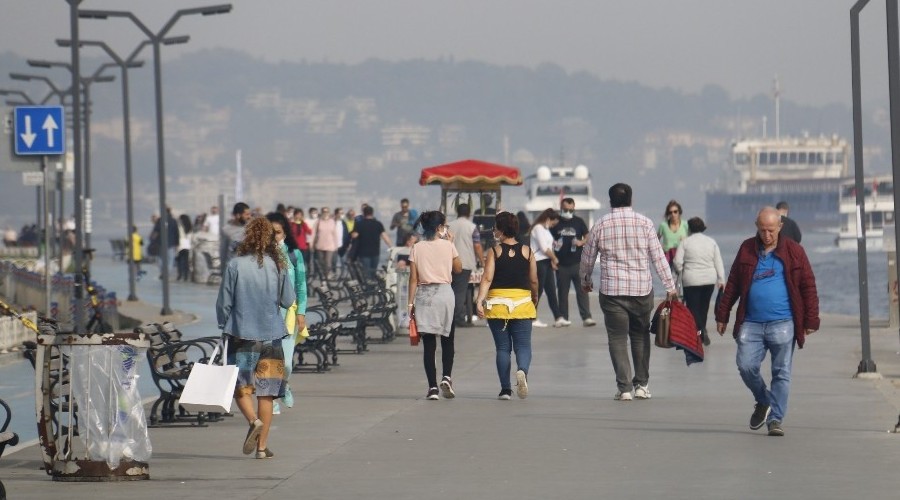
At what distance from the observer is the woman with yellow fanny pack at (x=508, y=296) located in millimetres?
15109

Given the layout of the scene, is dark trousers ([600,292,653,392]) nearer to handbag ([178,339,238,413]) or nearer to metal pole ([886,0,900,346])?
metal pole ([886,0,900,346])

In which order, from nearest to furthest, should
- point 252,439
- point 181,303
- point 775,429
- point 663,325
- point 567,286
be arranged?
point 252,439 < point 775,429 < point 663,325 < point 567,286 < point 181,303

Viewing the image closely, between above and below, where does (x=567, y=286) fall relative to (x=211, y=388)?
above

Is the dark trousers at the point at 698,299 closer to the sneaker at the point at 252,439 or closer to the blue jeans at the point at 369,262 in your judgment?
the sneaker at the point at 252,439

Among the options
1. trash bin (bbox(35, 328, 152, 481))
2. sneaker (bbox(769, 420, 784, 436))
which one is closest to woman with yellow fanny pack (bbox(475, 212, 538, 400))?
sneaker (bbox(769, 420, 784, 436))

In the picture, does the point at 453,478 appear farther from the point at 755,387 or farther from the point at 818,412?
the point at 818,412

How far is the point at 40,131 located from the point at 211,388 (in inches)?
419

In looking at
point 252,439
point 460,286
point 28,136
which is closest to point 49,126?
point 28,136

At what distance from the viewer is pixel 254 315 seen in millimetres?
11648

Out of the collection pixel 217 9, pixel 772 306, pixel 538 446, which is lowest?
pixel 538 446

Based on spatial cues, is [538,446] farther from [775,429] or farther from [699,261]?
[699,261]

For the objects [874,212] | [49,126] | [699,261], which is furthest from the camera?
[874,212]

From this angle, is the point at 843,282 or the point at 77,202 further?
the point at 843,282

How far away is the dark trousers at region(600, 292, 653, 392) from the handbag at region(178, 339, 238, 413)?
4.22 meters
